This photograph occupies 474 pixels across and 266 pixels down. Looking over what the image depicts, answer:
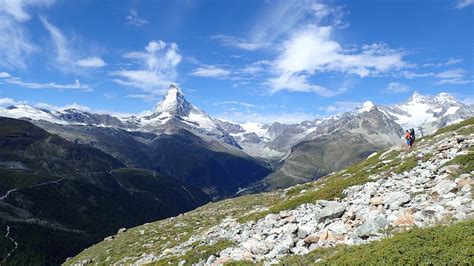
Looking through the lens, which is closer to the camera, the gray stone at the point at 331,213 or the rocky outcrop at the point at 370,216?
the rocky outcrop at the point at 370,216

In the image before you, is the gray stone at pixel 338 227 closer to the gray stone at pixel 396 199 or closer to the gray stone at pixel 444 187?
the gray stone at pixel 396 199

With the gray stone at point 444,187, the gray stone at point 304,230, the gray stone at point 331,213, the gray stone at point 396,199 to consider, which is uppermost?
the gray stone at point 444,187

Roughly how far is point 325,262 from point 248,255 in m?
8.14

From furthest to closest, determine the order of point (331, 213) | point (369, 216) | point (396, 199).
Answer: point (331, 213), point (396, 199), point (369, 216)

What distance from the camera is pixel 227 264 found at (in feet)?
92.1

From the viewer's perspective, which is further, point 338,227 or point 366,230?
point 338,227

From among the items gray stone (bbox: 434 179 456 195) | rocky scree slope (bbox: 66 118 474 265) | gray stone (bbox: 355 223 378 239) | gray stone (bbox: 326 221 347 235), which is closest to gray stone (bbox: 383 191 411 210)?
rocky scree slope (bbox: 66 118 474 265)

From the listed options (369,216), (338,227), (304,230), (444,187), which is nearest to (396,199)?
(369,216)

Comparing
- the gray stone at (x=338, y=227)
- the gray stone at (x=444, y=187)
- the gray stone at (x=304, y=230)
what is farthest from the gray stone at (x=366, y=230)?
the gray stone at (x=444, y=187)

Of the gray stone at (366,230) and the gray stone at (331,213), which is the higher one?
the gray stone at (331,213)

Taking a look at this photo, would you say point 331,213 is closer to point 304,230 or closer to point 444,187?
point 304,230

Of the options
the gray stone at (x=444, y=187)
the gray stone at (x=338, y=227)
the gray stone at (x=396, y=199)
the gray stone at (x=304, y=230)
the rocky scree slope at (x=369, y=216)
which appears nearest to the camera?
the rocky scree slope at (x=369, y=216)

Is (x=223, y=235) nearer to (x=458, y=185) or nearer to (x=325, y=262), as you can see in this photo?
(x=325, y=262)

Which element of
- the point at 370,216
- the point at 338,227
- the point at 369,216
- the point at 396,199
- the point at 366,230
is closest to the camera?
the point at 366,230
